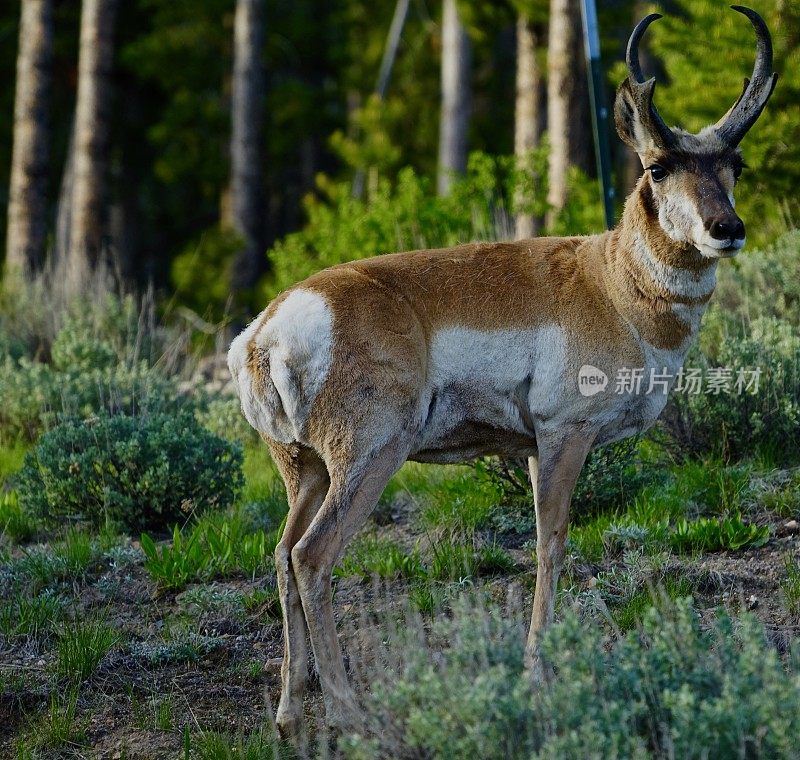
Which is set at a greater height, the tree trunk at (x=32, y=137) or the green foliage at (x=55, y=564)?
the tree trunk at (x=32, y=137)

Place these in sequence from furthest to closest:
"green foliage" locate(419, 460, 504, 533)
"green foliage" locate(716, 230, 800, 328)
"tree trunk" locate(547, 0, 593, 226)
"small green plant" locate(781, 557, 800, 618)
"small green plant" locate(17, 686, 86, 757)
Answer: "tree trunk" locate(547, 0, 593, 226) → "green foliage" locate(716, 230, 800, 328) → "green foliage" locate(419, 460, 504, 533) → "small green plant" locate(781, 557, 800, 618) → "small green plant" locate(17, 686, 86, 757)

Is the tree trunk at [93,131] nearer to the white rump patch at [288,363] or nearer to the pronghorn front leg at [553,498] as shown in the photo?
the white rump patch at [288,363]

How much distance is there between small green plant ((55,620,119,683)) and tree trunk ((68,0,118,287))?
10172mm

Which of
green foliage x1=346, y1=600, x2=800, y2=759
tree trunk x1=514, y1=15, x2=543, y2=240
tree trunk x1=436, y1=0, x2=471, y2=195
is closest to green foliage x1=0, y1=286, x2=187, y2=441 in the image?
green foliage x1=346, y1=600, x2=800, y2=759

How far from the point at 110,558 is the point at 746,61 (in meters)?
7.43

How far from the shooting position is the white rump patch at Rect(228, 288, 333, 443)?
4.96 metres

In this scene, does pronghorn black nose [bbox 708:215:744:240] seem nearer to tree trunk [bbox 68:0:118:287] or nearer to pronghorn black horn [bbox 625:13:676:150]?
pronghorn black horn [bbox 625:13:676:150]

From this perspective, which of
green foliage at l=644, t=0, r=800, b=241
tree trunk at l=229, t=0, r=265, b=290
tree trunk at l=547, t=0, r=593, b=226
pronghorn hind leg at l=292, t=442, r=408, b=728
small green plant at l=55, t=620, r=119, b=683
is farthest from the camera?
tree trunk at l=229, t=0, r=265, b=290

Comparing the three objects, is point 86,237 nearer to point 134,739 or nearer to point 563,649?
point 134,739

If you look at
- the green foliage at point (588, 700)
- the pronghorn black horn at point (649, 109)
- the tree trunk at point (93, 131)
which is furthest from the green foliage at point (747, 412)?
the tree trunk at point (93, 131)

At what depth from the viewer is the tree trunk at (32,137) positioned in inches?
608

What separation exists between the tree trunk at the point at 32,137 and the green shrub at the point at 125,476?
8507mm

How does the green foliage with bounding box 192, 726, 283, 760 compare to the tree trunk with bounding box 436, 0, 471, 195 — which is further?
the tree trunk with bounding box 436, 0, 471, 195

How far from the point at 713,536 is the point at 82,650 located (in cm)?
318
